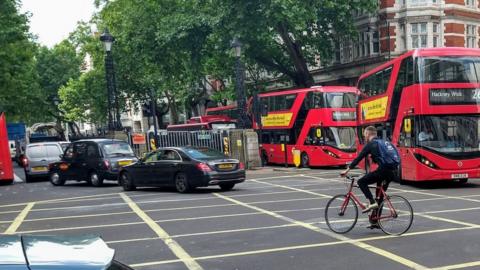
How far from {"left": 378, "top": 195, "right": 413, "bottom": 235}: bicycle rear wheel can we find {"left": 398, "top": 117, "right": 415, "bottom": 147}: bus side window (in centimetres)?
762

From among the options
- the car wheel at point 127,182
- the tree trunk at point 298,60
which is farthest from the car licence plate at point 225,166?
the tree trunk at point 298,60

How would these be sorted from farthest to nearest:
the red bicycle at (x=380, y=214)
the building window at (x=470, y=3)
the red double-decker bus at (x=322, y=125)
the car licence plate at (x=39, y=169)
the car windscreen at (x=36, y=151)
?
the building window at (x=470, y=3)
the red double-decker bus at (x=322, y=125)
the car windscreen at (x=36, y=151)
the car licence plate at (x=39, y=169)
the red bicycle at (x=380, y=214)

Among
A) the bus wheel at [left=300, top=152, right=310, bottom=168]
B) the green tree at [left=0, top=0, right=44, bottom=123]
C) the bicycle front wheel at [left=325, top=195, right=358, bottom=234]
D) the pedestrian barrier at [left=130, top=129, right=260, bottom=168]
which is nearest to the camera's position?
the bicycle front wheel at [left=325, top=195, right=358, bottom=234]

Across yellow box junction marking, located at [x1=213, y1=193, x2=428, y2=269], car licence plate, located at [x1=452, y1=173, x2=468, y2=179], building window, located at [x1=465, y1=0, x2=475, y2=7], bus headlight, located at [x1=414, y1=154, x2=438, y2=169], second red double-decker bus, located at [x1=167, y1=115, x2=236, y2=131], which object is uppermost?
building window, located at [x1=465, y1=0, x2=475, y2=7]

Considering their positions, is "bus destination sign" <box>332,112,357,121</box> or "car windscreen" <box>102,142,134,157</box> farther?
"bus destination sign" <box>332,112,357,121</box>

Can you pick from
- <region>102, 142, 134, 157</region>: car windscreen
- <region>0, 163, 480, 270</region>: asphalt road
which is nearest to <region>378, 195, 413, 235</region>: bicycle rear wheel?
<region>0, 163, 480, 270</region>: asphalt road

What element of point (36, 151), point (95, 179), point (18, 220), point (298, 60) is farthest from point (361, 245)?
point (298, 60)

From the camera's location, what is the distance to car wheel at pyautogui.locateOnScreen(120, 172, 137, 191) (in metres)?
17.7

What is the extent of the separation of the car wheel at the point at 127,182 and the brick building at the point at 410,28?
21966 millimetres

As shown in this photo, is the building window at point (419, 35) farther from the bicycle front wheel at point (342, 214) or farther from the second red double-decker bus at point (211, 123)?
the bicycle front wheel at point (342, 214)

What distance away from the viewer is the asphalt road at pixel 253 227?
7.16 meters

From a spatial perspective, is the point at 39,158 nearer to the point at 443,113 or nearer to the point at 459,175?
the point at 443,113

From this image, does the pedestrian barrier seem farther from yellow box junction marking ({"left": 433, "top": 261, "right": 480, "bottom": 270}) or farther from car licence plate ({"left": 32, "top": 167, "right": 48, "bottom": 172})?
yellow box junction marking ({"left": 433, "top": 261, "right": 480, "bottom": 270})

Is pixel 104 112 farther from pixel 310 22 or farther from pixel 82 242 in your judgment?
pixel 82 242
